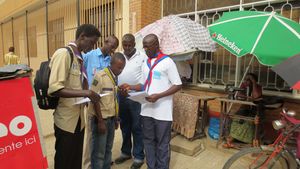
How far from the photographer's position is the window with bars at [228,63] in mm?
4293

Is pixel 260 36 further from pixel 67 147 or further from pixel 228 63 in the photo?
pixel 67 147

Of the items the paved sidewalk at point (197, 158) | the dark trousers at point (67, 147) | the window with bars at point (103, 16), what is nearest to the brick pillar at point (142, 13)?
the window with bars at point (103, 16)

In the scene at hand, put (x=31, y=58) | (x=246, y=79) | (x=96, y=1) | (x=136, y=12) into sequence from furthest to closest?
(x=31, y=58) < (x=96, y=1) < (x=136, y=12) < (x=246, y=79)

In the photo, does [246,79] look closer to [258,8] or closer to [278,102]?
[278,102]

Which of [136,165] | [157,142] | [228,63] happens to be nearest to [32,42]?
[228,63]

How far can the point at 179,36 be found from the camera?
4.19 metres

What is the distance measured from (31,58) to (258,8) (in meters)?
12.6

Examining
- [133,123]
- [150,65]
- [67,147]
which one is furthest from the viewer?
[133,123]

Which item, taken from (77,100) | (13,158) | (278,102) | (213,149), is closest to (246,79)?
(278,102)

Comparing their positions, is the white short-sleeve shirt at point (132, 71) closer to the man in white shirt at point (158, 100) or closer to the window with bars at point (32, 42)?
the man in white shirt at point (158, 100)

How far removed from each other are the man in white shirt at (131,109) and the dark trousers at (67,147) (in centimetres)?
108

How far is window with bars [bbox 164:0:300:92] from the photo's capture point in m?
4.29

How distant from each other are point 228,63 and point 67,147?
3.85 meters

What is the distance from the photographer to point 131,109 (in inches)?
135
